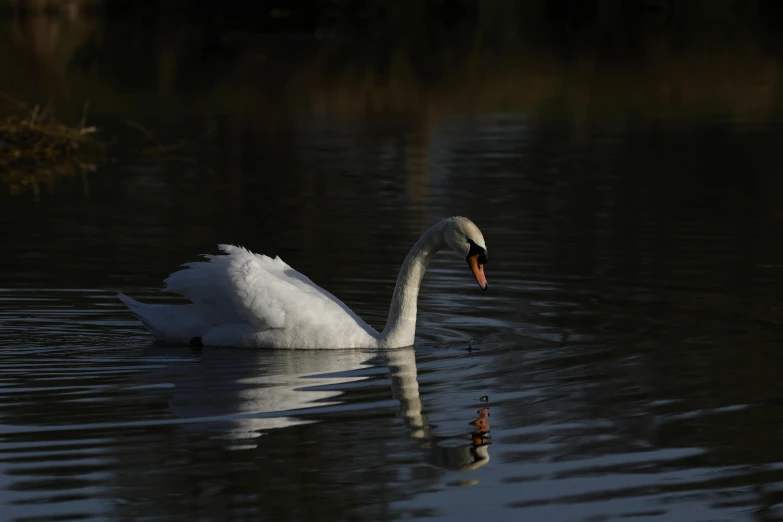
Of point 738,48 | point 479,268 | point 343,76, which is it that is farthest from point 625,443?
point 738,48

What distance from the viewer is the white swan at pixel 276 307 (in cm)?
1145

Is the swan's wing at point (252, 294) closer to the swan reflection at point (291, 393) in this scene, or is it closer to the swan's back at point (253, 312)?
the swan's back at point (253, 312)

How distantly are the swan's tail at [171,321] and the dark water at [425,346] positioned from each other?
0.13 meters

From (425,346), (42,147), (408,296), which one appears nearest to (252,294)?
(408,296)

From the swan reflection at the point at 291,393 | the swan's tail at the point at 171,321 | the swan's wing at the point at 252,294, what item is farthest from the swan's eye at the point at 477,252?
the swan's tail at the point at 171,321

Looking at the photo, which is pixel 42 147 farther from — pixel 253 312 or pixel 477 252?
pixel 477 252

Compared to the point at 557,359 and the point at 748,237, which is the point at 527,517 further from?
the point at 748,237

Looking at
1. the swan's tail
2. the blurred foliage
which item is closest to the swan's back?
the swan's tail

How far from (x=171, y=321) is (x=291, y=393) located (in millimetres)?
2035

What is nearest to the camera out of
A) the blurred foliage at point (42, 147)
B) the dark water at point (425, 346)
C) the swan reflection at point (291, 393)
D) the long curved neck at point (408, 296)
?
the dark water at point (425, 346)

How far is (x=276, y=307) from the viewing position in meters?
11.4

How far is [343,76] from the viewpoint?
1687 inches

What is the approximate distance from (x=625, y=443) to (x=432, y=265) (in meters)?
7.01

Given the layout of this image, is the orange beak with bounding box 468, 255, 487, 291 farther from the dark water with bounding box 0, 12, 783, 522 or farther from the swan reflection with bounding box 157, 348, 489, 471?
the swan reflection with bounding box 157, 348, 489, 471
